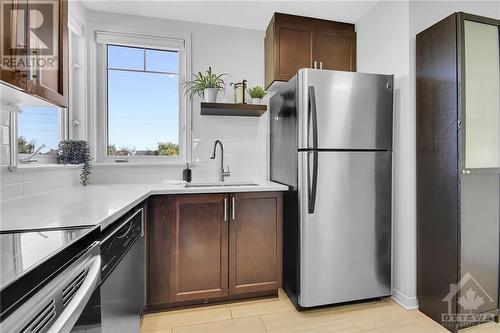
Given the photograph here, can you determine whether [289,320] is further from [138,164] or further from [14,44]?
[14,44]

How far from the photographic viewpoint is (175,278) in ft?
6.31

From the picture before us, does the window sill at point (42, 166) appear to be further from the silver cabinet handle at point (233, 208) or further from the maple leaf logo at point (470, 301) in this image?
the maple leaf logo at point (470, 301)

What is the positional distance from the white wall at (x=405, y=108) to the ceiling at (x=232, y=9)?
36 cm

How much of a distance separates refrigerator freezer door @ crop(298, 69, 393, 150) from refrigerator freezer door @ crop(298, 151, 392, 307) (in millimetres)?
98

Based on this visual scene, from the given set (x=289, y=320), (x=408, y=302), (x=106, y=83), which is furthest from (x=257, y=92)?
(x=408, y=302)

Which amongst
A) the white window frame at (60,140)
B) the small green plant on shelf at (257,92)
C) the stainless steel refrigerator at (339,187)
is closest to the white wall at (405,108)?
the stainless steel refrigerator at (339,187)

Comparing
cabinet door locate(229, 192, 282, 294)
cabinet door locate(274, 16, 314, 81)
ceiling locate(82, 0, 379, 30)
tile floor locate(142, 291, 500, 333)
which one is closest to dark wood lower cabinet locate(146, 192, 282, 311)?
cabinet door locate(229, 192, 282, 294)

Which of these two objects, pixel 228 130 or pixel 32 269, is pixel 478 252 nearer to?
pixel 228 130

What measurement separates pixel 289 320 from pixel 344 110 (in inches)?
62.0

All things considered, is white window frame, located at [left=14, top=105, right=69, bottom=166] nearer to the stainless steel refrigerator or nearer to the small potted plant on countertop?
the small potted plant on countertop

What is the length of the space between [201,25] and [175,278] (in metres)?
2.33

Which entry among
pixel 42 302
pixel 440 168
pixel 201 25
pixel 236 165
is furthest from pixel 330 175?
pixel 201 25

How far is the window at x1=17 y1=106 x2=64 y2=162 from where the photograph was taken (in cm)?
163

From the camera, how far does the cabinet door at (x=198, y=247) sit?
193 centimetres
